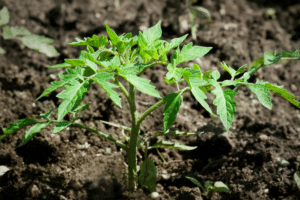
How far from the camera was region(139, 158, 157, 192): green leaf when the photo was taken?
1.72 m

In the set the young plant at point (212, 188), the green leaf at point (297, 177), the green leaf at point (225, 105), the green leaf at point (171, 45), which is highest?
the green leaf at point (171, 45)

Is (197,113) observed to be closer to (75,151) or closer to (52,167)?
(75,151)

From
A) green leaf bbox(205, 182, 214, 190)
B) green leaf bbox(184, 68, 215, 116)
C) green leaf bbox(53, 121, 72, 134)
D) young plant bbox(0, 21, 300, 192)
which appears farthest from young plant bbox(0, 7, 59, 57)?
green leaf bbox(205, 182, 214, 190)

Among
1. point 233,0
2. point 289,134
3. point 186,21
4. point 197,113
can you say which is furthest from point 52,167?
point 233,0

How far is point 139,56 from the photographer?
1422mm

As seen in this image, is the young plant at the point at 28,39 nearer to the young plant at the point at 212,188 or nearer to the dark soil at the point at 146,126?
the dark soil at the point at 146,126

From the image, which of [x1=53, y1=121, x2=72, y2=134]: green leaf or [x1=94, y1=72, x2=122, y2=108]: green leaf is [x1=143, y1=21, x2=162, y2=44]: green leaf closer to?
[x1=94, y1=72, x2=122, y2=108]: green leaf

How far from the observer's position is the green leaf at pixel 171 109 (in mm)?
1200

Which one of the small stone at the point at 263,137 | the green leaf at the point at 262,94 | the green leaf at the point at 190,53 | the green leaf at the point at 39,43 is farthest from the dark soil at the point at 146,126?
the green leaf at the point at 190,53

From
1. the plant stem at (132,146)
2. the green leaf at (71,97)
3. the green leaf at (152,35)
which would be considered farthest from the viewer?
the plant stem at (132,146)

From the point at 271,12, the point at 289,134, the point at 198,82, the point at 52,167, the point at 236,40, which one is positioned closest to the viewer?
the point at 198,82

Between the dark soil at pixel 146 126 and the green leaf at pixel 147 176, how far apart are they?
0.08m

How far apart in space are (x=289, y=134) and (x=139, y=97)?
1247 millimetres

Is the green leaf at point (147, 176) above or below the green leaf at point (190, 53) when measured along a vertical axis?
below
